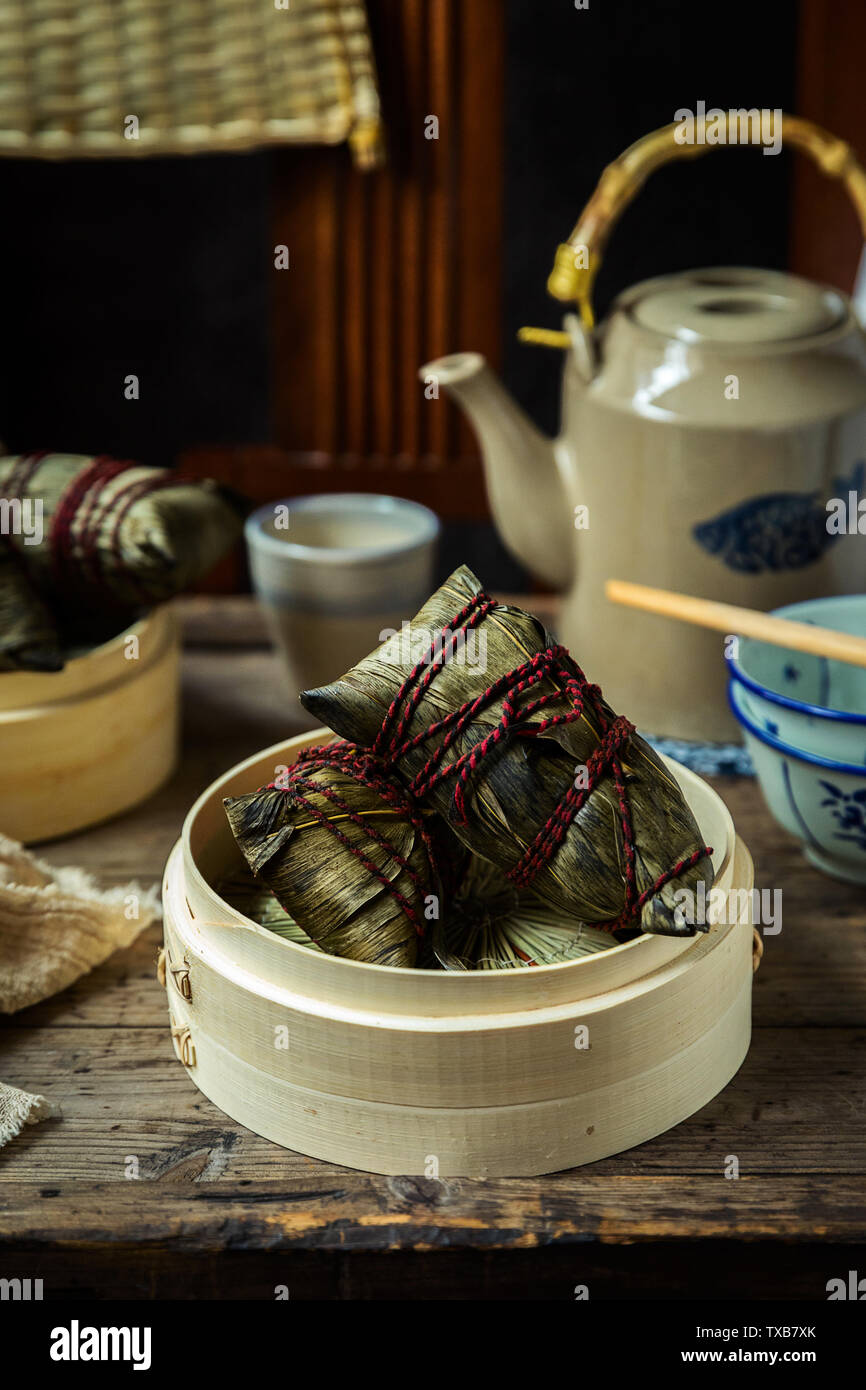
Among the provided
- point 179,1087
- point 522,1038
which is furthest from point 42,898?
point 522,1038

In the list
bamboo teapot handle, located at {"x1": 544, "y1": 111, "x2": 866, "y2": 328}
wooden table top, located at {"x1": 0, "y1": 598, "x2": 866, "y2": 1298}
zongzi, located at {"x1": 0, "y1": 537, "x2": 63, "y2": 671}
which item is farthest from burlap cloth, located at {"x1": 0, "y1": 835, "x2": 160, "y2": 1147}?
bamboo teapot handle, located at {"x1": 544, "y1": 111, "x2": 866, "y2": 328}

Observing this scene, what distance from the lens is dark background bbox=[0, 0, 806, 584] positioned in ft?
5.76

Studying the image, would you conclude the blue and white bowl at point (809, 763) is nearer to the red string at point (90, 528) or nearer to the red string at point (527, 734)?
the red string at point (527, 734)

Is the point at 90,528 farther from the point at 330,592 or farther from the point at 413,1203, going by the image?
the point at 413,1203

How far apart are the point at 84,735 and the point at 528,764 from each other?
48 centimetres

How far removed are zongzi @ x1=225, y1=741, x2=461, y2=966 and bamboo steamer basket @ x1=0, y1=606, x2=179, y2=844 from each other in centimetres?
34

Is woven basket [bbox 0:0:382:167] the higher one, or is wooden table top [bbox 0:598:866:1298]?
woven basket [bbox 0:0:382:167]

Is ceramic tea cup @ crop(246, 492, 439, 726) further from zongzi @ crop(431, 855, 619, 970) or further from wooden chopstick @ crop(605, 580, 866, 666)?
zongzi @ crop(431, 855, 619, 970)

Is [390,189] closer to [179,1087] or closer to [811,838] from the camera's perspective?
[811,838]

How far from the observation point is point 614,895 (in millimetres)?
813

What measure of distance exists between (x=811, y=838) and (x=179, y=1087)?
514 mm

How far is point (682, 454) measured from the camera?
1194 millimetres

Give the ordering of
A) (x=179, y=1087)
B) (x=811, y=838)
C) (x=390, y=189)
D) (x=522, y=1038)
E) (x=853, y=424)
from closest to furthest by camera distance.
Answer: (x=522, y=1038), (x=179, y=1087), (x=811, y=838), (x=853, y=424), (x=390, y=189)

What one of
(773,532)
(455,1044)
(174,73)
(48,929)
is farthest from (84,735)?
(174,73)
